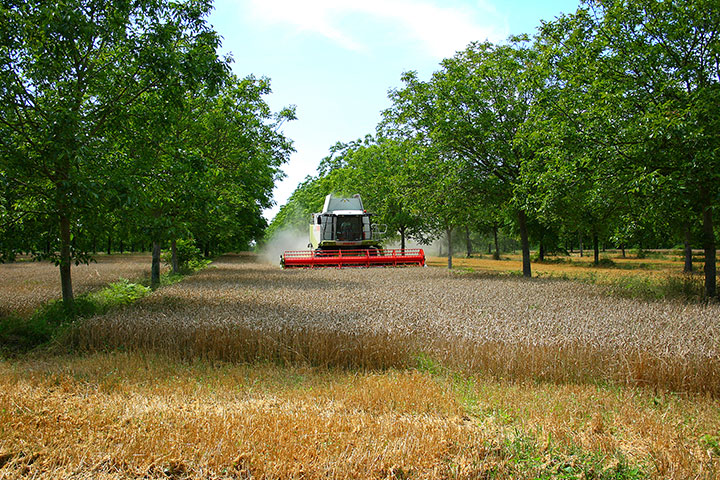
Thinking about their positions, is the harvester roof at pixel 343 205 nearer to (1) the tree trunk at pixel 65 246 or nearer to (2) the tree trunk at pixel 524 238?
(2) the tree trunk at pixel 524 238

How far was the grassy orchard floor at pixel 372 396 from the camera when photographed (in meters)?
3.44

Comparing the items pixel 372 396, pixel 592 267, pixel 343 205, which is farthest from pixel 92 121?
pixel 592 267

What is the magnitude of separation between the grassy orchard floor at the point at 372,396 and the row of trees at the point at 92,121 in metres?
2.38

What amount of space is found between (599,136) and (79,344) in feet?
35.5

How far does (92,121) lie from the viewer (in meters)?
8.95

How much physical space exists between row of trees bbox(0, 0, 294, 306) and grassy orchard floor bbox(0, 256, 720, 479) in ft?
7.80

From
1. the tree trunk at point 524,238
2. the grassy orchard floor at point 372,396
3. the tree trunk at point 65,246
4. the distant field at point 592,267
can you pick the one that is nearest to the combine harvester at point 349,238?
the distant field at point 592,267

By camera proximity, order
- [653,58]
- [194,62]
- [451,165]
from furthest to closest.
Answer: [451,165] < [653,58] < [194,62]

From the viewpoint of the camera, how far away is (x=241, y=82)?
17641 millimetres

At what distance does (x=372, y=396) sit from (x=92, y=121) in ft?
25.4

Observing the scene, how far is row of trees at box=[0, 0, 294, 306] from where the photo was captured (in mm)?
8023

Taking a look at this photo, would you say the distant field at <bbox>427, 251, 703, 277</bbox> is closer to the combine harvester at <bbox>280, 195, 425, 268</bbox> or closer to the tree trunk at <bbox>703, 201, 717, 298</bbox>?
the combine harvester at <bbox>280, 195, 425, 268</bbox>

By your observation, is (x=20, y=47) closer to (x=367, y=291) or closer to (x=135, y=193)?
(x=135, y=193)

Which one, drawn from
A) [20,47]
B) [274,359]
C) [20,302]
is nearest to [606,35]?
[274,359]
